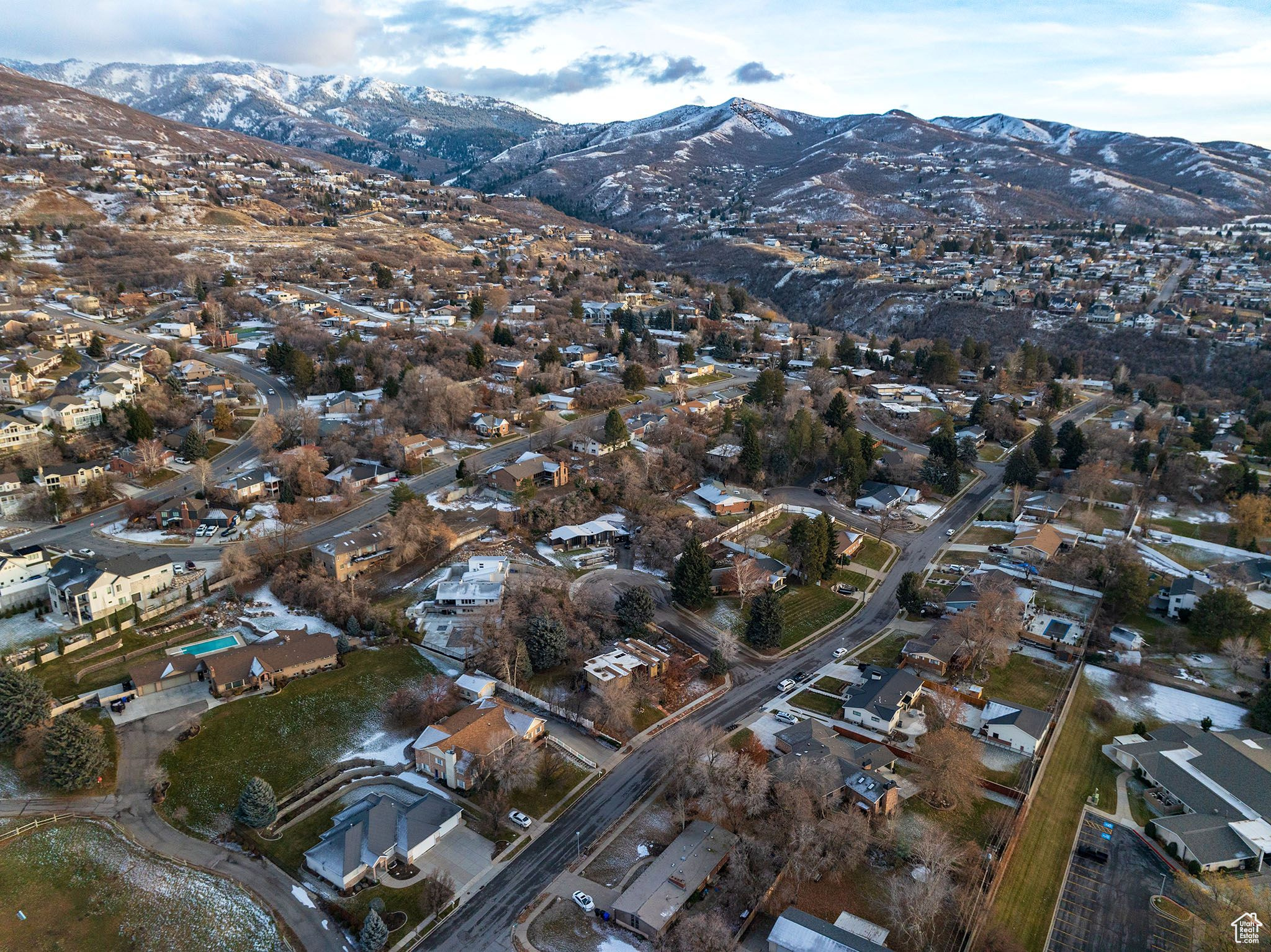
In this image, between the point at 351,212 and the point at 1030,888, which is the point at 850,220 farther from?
the point at 1030,888

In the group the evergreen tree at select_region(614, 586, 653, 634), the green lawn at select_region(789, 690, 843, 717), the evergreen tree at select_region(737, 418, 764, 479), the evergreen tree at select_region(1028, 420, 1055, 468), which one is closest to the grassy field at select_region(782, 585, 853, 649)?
the green lawn at select_region(789, 690, 843, 717)

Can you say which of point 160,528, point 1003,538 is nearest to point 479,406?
point 160,528

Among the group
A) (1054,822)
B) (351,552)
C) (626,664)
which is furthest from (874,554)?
(351,552)

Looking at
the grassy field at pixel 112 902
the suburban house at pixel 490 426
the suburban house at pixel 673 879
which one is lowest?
the grassy field at pixel 112 902

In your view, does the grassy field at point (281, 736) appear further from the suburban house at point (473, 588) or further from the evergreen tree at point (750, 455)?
the evergreen tree at point (750, 455)

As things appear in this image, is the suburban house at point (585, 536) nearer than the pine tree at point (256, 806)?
No

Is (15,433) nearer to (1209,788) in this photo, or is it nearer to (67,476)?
(67,476)

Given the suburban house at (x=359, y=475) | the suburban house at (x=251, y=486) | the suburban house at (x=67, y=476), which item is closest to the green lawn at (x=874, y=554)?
the suburban house at (x=359, y=475)
